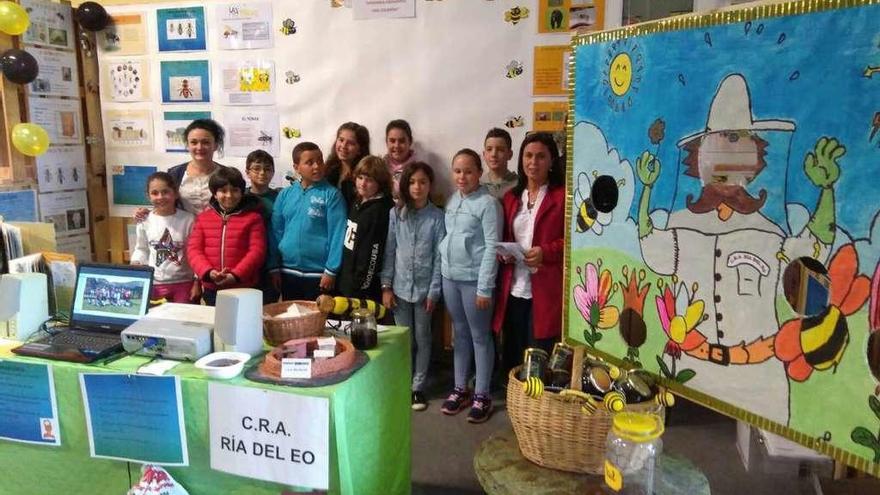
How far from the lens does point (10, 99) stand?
338 centimetres

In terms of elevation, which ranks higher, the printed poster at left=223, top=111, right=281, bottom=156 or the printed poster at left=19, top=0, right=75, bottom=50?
the printed poster at left=19, top=0, right=75, bottom=50

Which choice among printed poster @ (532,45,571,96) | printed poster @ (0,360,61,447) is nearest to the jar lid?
printed poster @ (0,360,61,447)

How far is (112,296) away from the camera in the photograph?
1962 mm

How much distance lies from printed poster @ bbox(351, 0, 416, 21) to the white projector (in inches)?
77.6

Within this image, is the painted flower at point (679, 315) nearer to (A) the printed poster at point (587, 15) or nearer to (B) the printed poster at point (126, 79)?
(A) the printed poster at point (587, 15)

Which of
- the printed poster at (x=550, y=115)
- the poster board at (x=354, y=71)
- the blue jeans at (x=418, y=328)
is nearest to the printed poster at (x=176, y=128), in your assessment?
the poster board at (x=354, y=71)

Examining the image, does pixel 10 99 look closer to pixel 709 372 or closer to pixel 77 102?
pixel 77 102

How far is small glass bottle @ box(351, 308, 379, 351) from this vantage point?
1.85 meters

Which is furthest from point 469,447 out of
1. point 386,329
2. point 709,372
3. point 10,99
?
point 10,99

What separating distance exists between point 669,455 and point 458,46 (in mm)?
2244

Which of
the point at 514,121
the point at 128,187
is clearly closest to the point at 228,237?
the point at 128,187

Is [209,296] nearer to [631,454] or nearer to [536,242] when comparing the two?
[536,242]

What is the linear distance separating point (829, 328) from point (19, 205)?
3.78m

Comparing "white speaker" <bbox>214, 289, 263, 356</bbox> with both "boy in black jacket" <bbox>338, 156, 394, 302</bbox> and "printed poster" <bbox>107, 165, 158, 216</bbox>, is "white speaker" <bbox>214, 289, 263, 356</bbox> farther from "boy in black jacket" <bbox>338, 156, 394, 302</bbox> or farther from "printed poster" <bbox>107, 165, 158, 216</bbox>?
"printed poster" <bbox>107, 165, 158, 216</bbox>
